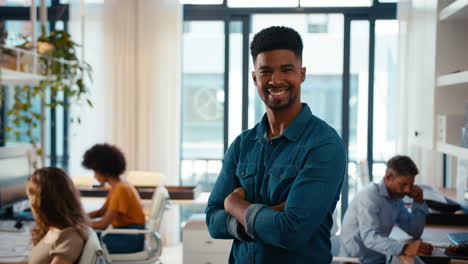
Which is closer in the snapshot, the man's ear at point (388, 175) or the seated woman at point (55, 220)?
the seated woman at point (55, 220)

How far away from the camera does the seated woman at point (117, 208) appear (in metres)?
3.69

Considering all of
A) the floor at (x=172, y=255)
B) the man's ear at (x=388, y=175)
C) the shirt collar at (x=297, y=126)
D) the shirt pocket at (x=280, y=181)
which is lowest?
the floor at (x=172, y=255)

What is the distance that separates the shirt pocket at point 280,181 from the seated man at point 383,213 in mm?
1530

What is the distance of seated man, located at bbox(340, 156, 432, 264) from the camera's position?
10.4ft

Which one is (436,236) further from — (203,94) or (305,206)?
(203,94)

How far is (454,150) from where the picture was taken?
9.06 feet

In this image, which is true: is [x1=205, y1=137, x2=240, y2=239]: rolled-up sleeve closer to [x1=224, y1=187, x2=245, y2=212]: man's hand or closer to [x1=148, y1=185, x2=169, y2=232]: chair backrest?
[x1=224, y1=187, x2=245, y2=212]: man's hand

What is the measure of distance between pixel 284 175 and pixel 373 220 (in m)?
1.66

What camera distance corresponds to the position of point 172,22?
5781mm

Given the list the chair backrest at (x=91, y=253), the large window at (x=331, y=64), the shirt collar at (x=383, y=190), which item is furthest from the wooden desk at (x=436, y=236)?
the large window at (x=331, y=64)

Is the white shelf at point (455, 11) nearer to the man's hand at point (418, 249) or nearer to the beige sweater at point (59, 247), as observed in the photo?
the man's hand at point (418, 249)

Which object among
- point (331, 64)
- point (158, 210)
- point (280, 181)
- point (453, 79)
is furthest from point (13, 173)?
point (331, 64)

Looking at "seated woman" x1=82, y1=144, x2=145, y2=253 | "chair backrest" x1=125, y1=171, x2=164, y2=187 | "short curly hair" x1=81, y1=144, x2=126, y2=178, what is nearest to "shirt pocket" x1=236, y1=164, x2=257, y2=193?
"seated woman" x1=82, y1=144, x2=145, y2=253

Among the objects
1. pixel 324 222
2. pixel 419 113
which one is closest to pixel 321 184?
pixel 324 222
